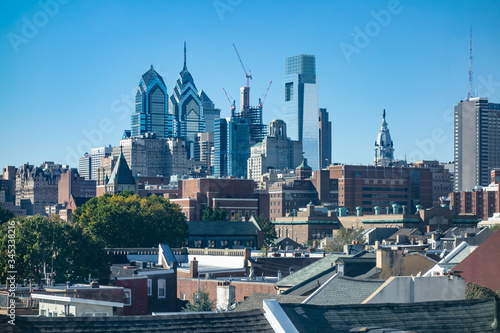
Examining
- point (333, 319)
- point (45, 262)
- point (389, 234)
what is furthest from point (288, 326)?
point (389, 234)

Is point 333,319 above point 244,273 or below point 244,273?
above

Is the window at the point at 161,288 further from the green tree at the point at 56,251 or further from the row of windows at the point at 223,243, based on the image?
the row of windows at the point at 223,243

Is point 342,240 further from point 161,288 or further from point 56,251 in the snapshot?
point 161,288

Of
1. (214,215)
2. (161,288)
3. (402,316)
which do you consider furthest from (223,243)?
(402,316)

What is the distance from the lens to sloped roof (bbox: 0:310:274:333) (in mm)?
17406

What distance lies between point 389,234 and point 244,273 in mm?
85637

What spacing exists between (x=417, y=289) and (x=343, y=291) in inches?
326

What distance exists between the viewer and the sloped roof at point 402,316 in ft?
64.3

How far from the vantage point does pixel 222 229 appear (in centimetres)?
14075

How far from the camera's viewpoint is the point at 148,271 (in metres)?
62.3

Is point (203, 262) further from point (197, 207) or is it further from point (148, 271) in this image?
point (197, 207)

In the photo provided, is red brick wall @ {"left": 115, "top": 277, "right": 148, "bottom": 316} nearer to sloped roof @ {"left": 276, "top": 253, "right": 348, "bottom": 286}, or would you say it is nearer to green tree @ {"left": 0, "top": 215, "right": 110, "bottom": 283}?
green tree @ {"left": 0, "top": 215, "right": 110, "bottom": 283}

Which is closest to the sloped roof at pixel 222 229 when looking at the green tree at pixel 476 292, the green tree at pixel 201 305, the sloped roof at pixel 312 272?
the green tree at pixel 201 305

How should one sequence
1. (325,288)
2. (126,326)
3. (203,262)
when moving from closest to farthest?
1. (126,326)
2. (325,288)
3. (203,262)
